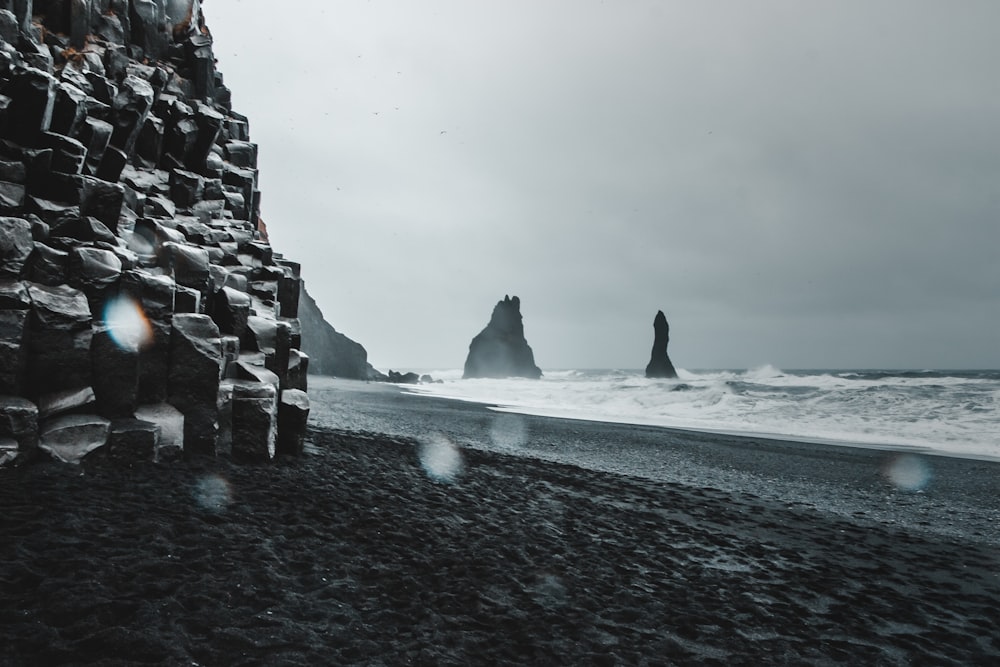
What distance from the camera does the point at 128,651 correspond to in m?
4.06

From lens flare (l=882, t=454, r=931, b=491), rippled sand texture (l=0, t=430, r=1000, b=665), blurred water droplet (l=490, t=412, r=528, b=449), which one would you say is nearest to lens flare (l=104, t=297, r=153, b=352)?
rippled sand texture (l=0, t=430, r=1000, b=665)

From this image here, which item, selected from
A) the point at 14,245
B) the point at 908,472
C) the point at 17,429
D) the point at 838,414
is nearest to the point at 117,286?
the point at 14,245

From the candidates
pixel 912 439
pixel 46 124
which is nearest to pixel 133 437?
pixel 46 124

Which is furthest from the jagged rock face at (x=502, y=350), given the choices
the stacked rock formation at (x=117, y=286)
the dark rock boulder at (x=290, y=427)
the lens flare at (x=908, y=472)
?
the dark rock boulder at (x=290, y=427)

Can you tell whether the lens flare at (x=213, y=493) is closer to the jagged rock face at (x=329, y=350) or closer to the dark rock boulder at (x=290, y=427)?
the dark rock boulder at (x=290, y=427)

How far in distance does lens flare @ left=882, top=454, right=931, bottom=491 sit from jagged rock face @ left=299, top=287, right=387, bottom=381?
89.9 meters

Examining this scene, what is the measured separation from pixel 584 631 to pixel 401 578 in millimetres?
2220

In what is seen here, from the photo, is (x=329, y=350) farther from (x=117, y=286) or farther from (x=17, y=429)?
(x=17, y=429)

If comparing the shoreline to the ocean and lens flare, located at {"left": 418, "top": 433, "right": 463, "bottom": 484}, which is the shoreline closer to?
lens flare, located at {"left": 418, "top": 433, "right": 463, "bottom": 484}

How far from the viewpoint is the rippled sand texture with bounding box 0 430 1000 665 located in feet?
15.2

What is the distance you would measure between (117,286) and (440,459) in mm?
8370

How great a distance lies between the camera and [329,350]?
10225 cm

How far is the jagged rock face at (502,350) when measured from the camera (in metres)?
138

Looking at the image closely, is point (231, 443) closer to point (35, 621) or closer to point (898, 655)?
point (35, 621)
